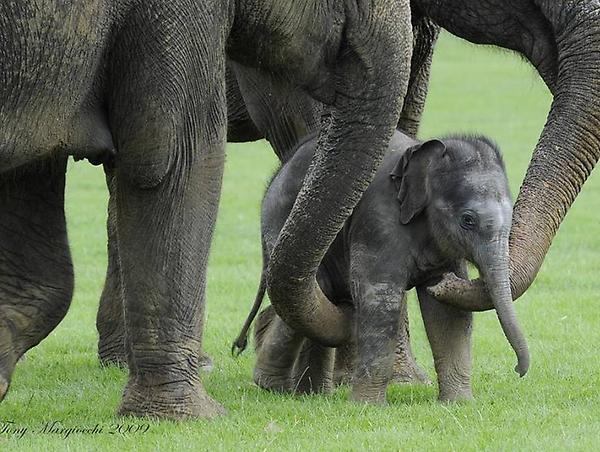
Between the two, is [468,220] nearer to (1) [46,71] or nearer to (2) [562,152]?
(2) [562,152]

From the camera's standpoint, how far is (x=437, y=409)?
7.22 m

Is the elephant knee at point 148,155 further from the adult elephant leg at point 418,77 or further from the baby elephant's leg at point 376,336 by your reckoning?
the adult elephant leg at point 418,77

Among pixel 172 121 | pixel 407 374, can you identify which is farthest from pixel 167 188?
pixel 407 374

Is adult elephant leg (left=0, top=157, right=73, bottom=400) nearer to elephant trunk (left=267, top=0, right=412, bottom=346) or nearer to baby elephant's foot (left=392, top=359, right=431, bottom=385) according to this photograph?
elephant trunk (left=267, top=0, right=412, bottom=346)

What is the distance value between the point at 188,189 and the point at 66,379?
2.17 m

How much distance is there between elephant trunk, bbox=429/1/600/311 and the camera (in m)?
7.21

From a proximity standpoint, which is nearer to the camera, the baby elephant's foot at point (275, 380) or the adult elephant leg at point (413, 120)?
the baby elephant's foot at point (275, 380)

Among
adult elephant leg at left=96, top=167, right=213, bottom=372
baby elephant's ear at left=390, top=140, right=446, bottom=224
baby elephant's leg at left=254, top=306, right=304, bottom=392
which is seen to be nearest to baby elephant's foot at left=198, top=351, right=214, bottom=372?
adult elephant leg at left=96, top=167, right=213, bottom=372

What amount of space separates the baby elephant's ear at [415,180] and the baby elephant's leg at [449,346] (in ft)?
1.30

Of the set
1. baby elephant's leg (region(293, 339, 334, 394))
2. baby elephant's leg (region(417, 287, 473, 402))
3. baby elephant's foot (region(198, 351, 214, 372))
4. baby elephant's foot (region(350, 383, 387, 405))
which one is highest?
baby elephant's leg (region(417, 287, 473, 402))

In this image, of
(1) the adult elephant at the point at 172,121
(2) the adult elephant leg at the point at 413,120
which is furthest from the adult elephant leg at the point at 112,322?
(1) the adult elephant at the point at 172,121

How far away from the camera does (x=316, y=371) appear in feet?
26.3

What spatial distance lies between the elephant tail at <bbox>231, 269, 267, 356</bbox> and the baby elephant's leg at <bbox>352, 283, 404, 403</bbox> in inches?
34.8

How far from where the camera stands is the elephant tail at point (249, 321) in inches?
332
